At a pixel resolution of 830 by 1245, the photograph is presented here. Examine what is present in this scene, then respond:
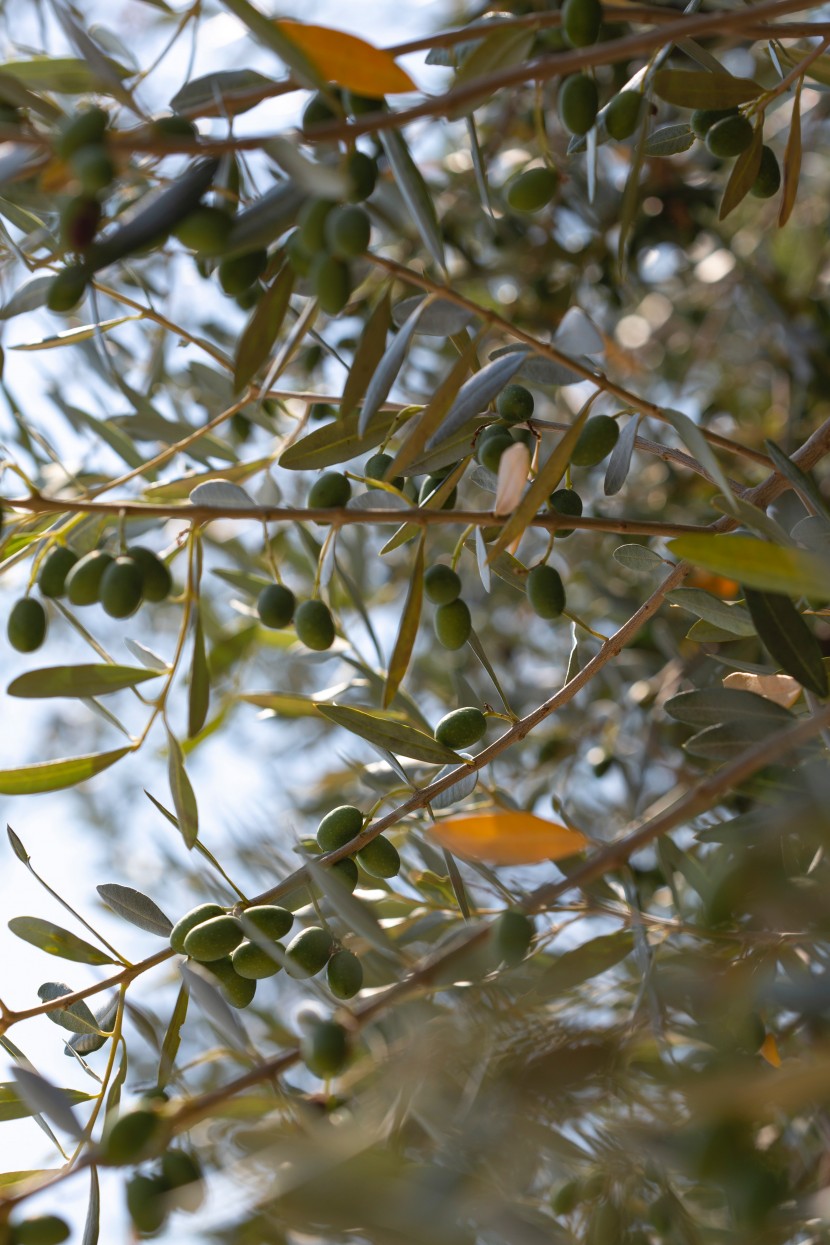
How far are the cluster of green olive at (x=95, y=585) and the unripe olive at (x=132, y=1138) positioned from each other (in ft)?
1.11

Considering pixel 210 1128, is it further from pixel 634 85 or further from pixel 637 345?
pixel 637 345

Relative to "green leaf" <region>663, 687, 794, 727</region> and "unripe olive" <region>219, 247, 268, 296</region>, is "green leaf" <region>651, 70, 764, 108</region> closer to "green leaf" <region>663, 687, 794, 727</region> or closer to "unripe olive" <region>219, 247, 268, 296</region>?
"unripe olive" <region>219, 247, 268, 296</region>

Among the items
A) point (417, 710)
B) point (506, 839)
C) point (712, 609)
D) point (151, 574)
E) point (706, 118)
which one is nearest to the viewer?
point (506, 839)

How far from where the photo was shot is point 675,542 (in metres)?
0.73

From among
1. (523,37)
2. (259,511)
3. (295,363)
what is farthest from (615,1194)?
(295,363)

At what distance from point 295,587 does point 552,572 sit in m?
1.64

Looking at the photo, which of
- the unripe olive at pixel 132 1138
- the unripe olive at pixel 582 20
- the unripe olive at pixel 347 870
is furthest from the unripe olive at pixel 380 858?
the unripe olive at pixel 582 20

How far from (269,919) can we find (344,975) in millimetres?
77

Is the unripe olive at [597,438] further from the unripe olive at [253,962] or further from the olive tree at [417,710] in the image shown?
the unripe olive at [253,962]

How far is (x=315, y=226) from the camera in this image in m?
0.72

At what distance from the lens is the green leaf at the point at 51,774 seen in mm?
907

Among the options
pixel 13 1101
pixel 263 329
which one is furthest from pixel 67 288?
pixel 13 1101

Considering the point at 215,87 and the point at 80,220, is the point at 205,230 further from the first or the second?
the point at 215,87

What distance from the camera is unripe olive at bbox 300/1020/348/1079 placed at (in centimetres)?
64
